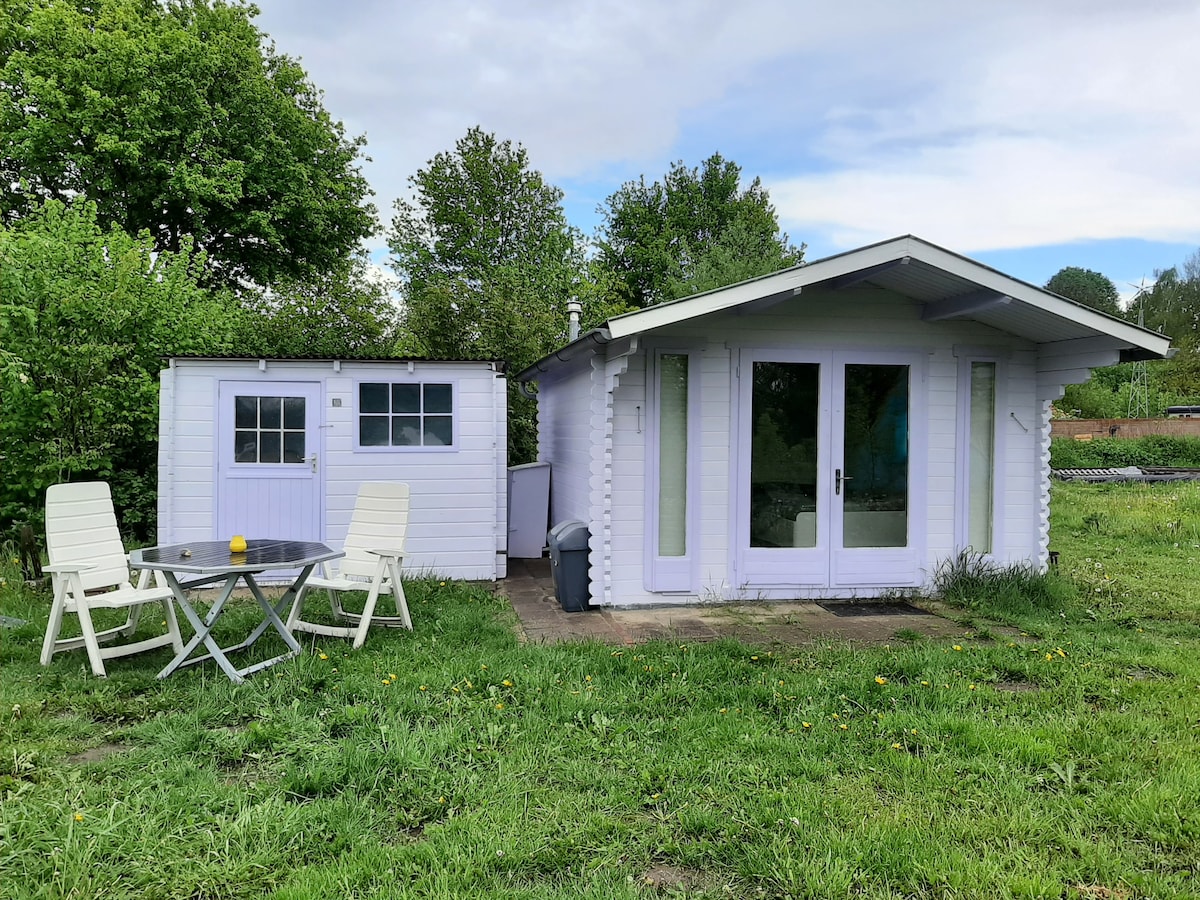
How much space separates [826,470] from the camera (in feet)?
20.8

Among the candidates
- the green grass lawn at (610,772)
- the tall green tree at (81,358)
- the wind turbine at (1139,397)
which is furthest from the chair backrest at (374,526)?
the wind turbine at (1139,397)

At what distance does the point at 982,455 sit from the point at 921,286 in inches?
67.9

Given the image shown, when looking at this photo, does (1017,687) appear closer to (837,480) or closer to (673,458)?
(837,480)

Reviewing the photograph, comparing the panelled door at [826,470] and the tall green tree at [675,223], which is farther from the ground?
the tall green tree at [675,223]

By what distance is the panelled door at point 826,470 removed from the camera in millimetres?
6254

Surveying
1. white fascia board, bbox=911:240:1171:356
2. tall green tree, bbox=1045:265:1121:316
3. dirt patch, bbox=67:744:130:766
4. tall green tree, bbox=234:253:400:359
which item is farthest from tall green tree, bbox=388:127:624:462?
tall green tree, bbox=1045:265:1121:316

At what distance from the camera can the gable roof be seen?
552 cm

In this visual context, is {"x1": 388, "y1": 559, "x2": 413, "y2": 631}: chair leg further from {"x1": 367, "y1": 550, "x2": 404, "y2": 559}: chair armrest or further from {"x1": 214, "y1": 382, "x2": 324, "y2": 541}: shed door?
{"x1": 214, "y1": 382, "x2": 324, "y2": 541}: shed door

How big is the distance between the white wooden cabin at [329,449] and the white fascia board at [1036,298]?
405 centimetres

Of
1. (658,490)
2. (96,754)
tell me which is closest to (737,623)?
(658,490)

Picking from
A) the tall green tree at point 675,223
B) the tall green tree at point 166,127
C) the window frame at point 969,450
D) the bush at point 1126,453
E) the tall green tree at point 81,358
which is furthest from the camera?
the tall green tree at point 675,223

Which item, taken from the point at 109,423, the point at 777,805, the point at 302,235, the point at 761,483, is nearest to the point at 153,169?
the point at 302,235

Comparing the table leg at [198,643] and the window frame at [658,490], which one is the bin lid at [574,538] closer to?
the window frame at [658,490]

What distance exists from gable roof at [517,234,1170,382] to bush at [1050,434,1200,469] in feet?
53.9
